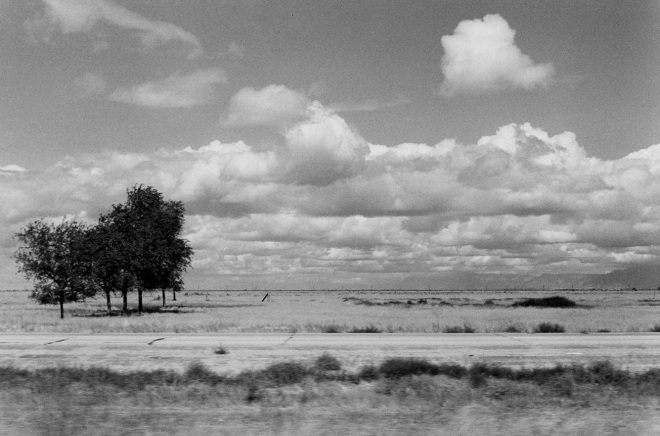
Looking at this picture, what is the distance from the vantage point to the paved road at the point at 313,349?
19.2 m

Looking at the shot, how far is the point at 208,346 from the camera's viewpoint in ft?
77.0

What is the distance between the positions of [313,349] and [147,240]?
39132 mm

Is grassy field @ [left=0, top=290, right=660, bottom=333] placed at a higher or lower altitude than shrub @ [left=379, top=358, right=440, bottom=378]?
lower

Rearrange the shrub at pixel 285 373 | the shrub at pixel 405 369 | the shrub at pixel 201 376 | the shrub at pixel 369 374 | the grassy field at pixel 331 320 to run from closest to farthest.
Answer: the shrub at pixel 201 376, the shrub at pixel 285 373, the shrub at pixel 369 374, the shrub at pixel 405 369, the grassy field at pixel 331 320

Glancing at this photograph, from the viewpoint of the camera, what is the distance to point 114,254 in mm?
54344

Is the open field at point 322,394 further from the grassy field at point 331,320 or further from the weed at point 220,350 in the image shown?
the grassy field at point 331,320

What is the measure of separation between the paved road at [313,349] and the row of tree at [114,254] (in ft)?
75.9

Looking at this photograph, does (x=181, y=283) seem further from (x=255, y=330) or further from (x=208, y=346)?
(x=208, y=346)

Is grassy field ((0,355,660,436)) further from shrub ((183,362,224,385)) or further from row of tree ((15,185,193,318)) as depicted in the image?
row of tree ((15,185,193,318))

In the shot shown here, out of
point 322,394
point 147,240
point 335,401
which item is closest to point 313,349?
point 322,394

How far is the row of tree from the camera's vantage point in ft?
166

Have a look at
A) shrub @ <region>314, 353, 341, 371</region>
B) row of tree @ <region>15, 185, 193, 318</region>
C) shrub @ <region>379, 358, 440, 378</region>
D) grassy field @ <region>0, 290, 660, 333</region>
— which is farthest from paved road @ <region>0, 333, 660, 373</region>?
row of tree @ <region>15, 185, 193, 318</region>

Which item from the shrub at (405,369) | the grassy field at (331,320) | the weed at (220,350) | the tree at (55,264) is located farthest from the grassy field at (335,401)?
the tree at (55,264)

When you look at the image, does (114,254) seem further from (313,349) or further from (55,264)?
(313,349)
